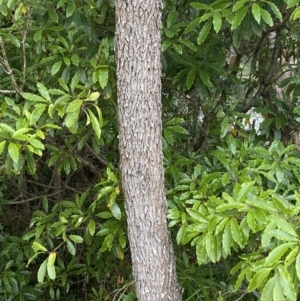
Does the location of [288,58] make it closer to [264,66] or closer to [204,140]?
[264,66]

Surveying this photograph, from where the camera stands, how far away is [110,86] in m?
1.80

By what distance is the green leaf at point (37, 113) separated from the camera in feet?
5.01

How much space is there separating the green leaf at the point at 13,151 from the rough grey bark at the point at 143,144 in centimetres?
40

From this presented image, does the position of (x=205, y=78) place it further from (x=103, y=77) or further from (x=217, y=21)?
(x=103, y=77)

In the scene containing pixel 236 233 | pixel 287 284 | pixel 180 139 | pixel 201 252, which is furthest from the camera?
pixel 180 139

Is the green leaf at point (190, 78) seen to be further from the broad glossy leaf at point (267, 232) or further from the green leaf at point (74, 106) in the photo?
the broad glossy leaf at point (267, 232)

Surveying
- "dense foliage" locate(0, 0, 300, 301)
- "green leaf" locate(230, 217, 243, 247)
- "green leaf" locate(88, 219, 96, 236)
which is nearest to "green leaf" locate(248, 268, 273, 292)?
"dense foliage" locate(0, 0, 300, 301)

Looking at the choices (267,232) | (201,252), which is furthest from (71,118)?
(267,232)

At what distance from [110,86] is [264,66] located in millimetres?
1120

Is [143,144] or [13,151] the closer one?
[13,151]

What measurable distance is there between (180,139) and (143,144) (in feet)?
2.20

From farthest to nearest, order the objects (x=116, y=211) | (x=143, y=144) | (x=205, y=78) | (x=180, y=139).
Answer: (x=180, y=139), (x=205, y=78), (x=116, y=211), (x=143, y=144)

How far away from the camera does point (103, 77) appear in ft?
5.57

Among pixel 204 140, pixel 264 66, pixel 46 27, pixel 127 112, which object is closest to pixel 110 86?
pixel 127 112
